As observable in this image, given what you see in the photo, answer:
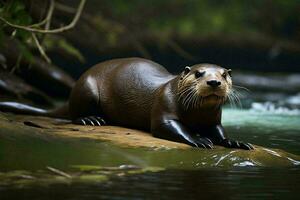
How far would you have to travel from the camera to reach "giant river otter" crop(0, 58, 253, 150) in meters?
3.68

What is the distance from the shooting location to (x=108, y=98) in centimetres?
432

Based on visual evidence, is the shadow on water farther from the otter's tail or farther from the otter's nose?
the otter's tail

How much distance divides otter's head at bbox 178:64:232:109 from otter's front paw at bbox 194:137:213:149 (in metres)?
0.20

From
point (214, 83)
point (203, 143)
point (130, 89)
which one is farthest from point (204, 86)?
point (130, 89)

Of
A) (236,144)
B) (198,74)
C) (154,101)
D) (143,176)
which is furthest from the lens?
(154,101)

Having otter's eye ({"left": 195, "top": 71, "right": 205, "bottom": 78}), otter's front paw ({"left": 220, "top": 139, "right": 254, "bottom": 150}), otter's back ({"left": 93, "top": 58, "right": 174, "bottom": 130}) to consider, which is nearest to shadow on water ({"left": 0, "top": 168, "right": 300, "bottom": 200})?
otter's front paw ({"left": 220, "top": 139, "right": 254, "bottom": 150})

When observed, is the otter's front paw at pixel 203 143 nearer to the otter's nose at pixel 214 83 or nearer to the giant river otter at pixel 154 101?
the giant river otter at pixel 154 101

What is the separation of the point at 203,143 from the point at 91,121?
2.98 ft

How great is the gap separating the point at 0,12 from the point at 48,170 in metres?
2.09

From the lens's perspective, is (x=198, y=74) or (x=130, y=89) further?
(x=130, y=89)

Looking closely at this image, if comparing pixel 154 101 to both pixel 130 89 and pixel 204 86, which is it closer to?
pixel 130 89

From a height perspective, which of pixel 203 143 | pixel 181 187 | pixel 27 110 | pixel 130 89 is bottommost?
pixel 181 187

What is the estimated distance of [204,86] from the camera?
3.62 meters

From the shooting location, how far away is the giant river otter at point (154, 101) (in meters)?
3.68
